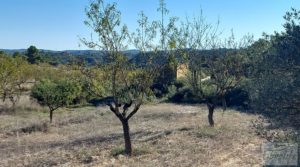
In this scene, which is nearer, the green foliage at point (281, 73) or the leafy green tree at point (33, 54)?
the green foliage at point (281, 73)

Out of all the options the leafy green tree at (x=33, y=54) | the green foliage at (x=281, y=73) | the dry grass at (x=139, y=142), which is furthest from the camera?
the leafy green tree at (x=33, y=54)

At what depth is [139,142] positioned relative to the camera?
1195 centimetres

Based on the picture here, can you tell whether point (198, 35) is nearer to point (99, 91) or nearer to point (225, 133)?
point (225, 133)

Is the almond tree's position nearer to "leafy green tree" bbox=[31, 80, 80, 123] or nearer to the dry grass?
the dry grass

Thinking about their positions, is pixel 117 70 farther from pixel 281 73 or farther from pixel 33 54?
pixel 33 54

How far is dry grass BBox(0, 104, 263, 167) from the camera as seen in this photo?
31.2 ft

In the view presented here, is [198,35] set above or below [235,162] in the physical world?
above

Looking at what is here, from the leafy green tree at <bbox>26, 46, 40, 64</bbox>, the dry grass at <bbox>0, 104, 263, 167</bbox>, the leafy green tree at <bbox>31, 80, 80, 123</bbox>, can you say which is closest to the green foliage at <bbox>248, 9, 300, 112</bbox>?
the dry grass at <bbox>0, 104, 263, 167</bbox>

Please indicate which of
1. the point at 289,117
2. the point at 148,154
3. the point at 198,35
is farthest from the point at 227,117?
the point at 289,117

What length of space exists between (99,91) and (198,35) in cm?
628

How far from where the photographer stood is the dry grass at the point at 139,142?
9.52 metres

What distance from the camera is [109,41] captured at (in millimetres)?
9930

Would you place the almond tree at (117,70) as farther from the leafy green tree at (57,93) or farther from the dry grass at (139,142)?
the leafy green tree at (57,93)

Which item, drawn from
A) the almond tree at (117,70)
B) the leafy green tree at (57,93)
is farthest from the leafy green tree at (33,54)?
the almond tree at (117,70)
